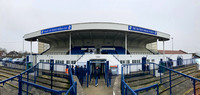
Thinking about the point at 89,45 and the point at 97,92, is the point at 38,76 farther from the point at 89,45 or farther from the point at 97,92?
the point at 89,45

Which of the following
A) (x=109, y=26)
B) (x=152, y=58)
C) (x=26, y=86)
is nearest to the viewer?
(x=26, y=86)

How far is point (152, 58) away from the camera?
17422 mm

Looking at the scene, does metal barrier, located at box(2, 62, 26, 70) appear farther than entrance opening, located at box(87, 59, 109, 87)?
Yes

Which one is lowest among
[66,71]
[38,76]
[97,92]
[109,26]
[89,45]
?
[97,92]

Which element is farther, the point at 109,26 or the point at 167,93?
the point at 109,26

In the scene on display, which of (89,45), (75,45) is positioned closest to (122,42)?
(89,45)

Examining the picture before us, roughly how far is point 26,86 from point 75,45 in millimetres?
21538

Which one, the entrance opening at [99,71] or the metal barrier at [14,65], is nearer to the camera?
the entrance opening at [99,71]

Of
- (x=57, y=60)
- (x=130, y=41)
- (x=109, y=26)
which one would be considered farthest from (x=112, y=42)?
(x=57, y=60)

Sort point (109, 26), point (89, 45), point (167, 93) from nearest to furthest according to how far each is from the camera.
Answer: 1. point (167, 93)
2. point (109, 26)
3. point (89, 45)

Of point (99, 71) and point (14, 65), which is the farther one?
point (14, 65)

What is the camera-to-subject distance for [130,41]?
26.7 m

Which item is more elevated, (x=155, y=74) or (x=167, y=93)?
(x=155, y=74)

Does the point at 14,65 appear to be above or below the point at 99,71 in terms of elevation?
above
